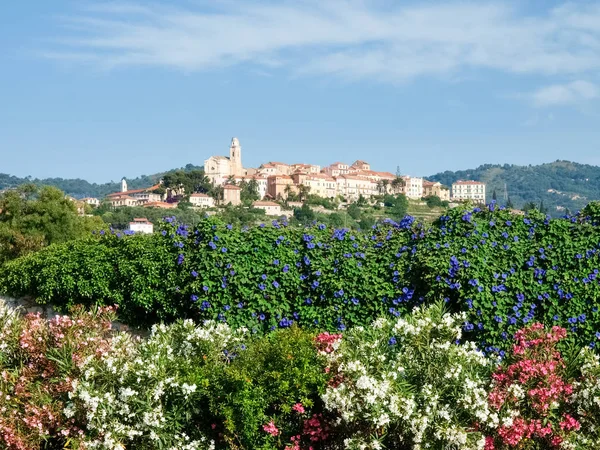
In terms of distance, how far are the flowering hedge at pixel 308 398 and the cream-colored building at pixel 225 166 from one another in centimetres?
11490

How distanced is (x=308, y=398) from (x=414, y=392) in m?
0.70

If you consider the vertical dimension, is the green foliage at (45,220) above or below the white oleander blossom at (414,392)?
above

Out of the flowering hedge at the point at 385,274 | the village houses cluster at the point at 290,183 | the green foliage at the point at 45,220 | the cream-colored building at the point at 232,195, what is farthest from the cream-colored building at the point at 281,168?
the flowering hedge at the point at 385,274

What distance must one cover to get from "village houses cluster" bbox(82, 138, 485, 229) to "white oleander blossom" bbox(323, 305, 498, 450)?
316 ft

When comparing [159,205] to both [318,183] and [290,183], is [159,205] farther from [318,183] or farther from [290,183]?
[318,183]

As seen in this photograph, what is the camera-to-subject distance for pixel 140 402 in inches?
173

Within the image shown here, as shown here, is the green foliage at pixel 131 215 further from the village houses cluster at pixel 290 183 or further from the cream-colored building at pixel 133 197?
the cream-colored building at pixel 133 197

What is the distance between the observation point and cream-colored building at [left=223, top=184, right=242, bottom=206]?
107m

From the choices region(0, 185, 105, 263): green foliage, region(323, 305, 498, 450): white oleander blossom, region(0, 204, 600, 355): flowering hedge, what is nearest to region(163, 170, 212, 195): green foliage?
region(0, 185, 105, 263): green foliage

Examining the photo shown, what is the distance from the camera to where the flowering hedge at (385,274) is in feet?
19.9

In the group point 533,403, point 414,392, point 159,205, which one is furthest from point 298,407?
point 159,205

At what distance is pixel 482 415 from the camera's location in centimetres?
425

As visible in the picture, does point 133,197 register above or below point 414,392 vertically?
above

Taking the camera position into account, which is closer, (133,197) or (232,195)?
(232,195)
